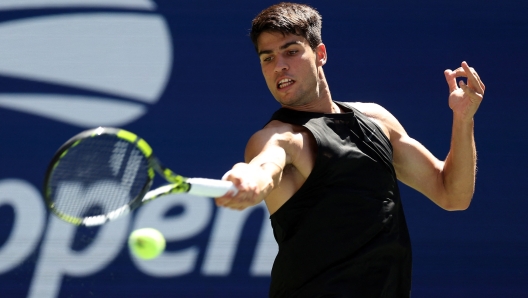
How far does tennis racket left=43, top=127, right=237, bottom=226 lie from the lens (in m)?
2.38

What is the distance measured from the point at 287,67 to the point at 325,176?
0.47 metres

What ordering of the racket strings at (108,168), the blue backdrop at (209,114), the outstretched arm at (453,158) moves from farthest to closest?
1. the blue backdrop at (209,114)
2. the outstretched arm at (453,158)
3. the racket strings at (108,168)

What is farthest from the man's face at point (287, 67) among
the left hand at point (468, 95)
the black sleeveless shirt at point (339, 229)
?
the left hand at point (468, 95)

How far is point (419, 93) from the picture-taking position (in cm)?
474

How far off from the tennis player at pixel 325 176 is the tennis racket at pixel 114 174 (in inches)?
10.9

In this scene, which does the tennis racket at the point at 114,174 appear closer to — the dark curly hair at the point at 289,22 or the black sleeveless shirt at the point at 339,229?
the black sleeveless shirt at the point at 339,229

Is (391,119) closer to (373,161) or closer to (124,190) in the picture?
(373,161)

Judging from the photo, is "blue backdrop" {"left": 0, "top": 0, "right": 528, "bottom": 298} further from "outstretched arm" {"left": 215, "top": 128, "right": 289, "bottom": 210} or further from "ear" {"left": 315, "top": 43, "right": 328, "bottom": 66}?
"outstretched arm" {"left": 215, "top": 128, "right": 289, "bottom": 210}

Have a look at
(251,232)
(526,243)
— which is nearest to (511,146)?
(526,243)

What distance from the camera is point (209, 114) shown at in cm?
458

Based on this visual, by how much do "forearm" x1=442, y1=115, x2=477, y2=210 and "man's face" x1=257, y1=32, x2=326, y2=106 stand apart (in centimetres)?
61

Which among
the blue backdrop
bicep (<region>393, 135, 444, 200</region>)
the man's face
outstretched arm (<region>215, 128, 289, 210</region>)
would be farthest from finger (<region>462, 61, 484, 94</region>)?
the blue backdrop

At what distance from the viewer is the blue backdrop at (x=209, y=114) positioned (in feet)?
14.5

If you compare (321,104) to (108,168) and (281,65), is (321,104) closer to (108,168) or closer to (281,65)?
(281,65)
